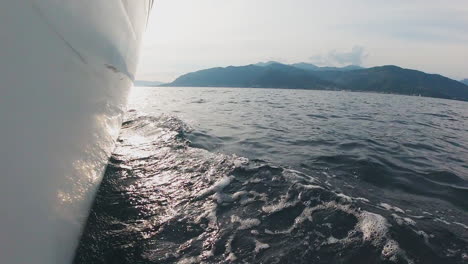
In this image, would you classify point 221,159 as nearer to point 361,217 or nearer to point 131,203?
point 131,203

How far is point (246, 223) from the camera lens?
154 inches

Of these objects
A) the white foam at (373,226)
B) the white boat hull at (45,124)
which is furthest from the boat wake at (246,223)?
the white boat hull at (45,124)

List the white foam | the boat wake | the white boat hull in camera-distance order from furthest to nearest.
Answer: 1. the white foam
2. the boat wake
3. the white boat hull

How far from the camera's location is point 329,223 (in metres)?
3.92

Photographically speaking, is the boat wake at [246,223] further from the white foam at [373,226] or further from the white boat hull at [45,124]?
the white boat hull at [45,124]

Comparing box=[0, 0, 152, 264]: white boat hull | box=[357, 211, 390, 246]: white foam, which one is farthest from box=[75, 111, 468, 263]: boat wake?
box=[0, 0, 152, 264]: white boat hull

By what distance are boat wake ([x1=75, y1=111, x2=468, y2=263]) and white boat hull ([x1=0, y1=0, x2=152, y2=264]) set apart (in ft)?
2.76

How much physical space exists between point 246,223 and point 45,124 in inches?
118

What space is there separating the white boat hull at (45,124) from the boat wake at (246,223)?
84cm

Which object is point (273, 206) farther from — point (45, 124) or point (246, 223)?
point (45, 124)

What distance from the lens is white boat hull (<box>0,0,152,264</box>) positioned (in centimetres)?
139

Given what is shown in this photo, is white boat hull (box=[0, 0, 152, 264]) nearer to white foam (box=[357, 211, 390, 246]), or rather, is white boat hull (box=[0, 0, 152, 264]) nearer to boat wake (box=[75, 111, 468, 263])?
boat wake (box=[75, 111, 468, 263])

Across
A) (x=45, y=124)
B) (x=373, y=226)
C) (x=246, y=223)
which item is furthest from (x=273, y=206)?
(x=45, y=124)

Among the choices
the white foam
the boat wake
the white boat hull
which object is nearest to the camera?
the white boat hull
